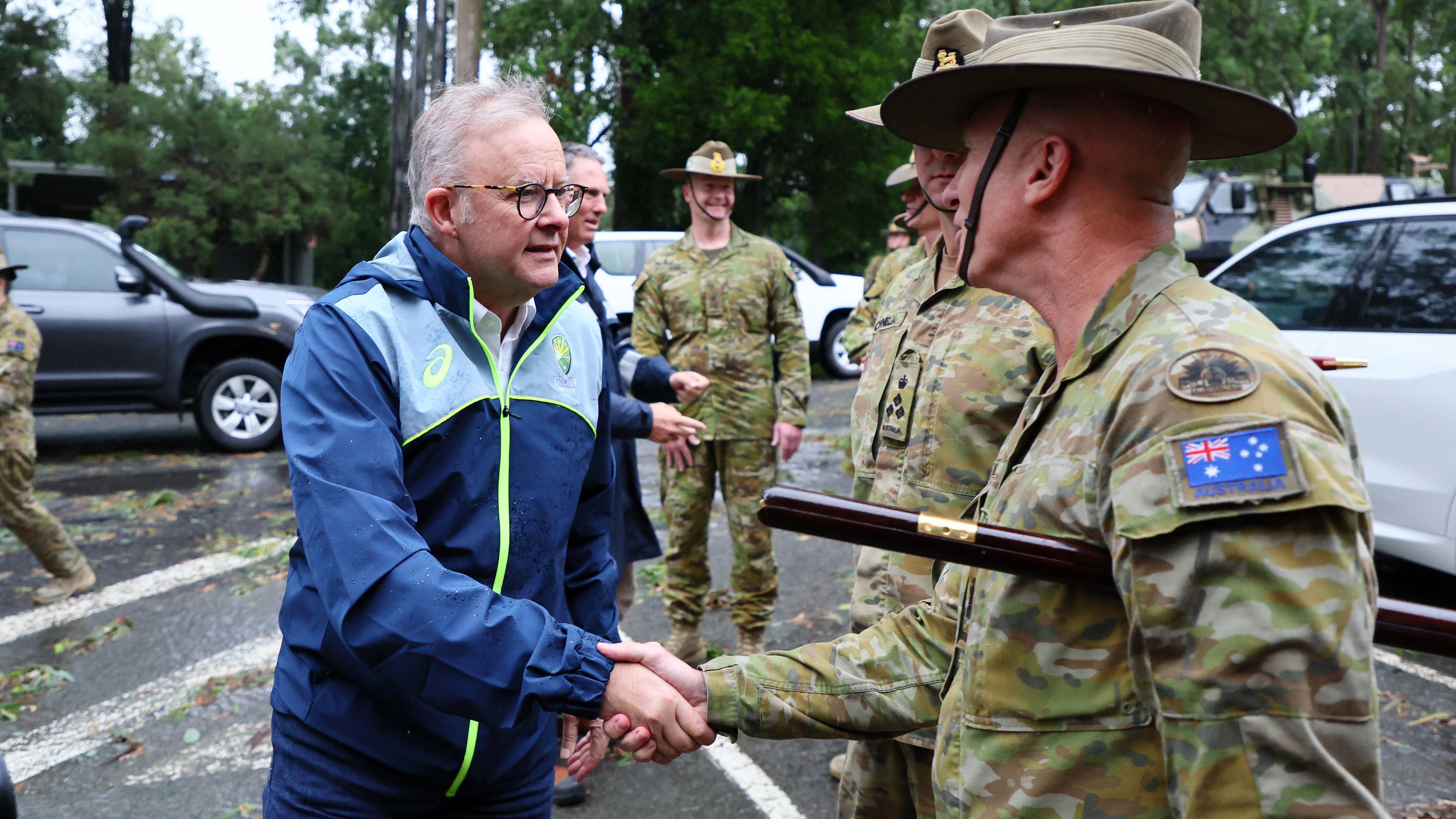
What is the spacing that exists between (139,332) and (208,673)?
5.92 meters

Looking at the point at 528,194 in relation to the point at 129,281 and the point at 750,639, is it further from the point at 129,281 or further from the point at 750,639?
the point at 129,281

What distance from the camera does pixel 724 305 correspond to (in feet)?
17.8

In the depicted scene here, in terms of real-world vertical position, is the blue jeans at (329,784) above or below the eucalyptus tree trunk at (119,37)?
below

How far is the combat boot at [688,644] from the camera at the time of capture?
5.07 m

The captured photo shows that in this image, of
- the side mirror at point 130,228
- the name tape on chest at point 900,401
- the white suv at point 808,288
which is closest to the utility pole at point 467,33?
the side mirror at point 130,228

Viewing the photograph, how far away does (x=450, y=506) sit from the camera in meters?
2.03

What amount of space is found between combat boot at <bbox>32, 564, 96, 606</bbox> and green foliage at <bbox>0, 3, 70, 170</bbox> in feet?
66.8

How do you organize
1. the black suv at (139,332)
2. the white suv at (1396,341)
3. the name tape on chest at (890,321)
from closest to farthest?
the name tape on chest at (890,321) → the white suv at (1396,341) → the black suv at (139,332)

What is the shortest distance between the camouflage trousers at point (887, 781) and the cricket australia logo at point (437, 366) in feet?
4.65

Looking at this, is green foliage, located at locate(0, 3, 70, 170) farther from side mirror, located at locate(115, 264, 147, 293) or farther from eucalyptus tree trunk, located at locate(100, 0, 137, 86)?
side mirror, located at locate(115, 264, 147, 293)

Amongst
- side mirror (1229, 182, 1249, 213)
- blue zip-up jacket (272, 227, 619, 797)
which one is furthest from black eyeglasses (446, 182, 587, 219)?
side mirror (1229, 182, 1249, 213)

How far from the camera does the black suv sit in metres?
9.51

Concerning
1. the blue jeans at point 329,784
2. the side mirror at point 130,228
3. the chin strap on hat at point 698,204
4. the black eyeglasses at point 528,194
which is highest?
the chin strap on hat at point 698,204

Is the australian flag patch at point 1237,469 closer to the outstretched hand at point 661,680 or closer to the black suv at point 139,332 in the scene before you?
the outstretched hand at point 661,680
